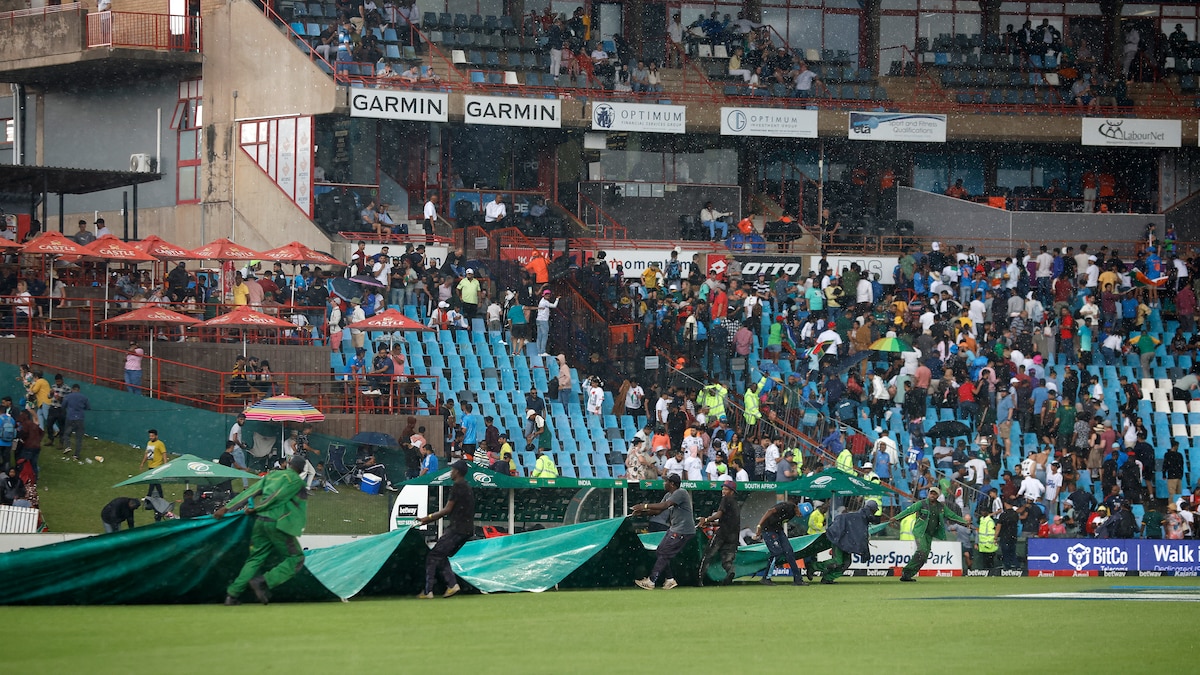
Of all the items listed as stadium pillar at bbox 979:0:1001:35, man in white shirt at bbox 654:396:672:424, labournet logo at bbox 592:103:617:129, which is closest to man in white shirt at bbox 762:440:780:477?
man in white shirt at bbox 654:396:672:424

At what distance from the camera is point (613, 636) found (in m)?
13.6

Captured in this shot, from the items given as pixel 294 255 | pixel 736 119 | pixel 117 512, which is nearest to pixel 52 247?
pixel 294 255

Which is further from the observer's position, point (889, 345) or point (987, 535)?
point (889, 345)

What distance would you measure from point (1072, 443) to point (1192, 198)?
54.3ft

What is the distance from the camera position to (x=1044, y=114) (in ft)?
151

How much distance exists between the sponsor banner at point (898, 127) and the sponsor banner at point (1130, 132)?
14.2 feet

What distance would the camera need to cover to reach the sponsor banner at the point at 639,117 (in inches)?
1689

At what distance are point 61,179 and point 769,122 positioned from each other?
18.8 meters

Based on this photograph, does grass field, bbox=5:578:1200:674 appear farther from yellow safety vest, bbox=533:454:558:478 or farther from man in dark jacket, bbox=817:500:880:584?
yellow safety vest, bbox=533:454:558:478

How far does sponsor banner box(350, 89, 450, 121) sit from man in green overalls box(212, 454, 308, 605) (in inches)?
996

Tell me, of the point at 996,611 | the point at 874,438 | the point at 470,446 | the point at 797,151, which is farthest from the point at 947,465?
the point at 797,151

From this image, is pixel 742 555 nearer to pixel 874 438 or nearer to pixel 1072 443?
pixel 874 438

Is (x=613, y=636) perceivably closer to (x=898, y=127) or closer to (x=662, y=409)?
(x=662, y=409)

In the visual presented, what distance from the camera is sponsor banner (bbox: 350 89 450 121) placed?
4009 centimetres
